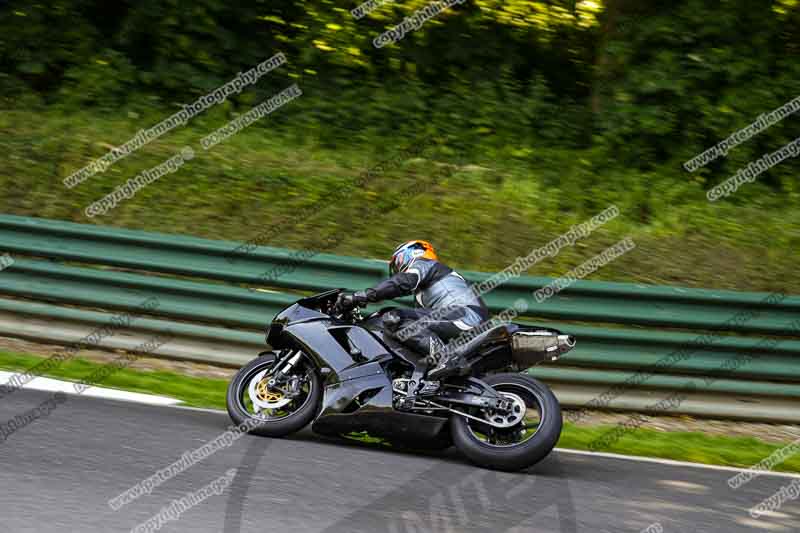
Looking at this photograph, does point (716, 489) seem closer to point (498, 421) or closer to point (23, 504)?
point (498, 421)

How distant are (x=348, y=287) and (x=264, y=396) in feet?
7.01

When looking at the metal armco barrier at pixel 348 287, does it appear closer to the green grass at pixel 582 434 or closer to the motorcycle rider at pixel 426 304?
the green grass at pixel 582 434

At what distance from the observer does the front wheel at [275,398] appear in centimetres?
704

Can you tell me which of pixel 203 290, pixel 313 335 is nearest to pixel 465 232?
pixel 203 290

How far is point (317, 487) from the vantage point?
582 cm

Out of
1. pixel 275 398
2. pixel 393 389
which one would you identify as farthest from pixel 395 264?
pixel 275 398

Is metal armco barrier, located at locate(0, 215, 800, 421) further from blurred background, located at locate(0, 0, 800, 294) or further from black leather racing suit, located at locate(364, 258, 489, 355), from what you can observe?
black leather racing suit, located at locate(364, 258, 489, 355)

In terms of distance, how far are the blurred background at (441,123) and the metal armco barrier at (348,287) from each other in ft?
4.78

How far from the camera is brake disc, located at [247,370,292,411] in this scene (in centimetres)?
711

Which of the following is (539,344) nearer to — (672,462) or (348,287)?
(672,462)

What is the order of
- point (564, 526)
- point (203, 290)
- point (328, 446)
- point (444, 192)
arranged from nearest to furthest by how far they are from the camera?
point (564, 526) → point (328, 446) → point (203, 290) → point (444, 192)

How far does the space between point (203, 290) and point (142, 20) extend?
6.87 metres

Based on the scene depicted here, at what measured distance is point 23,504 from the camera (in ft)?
16.6

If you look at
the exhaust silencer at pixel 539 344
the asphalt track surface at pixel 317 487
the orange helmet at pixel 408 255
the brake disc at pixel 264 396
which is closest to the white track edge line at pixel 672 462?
the asphalt track surface at pixel 317 487
